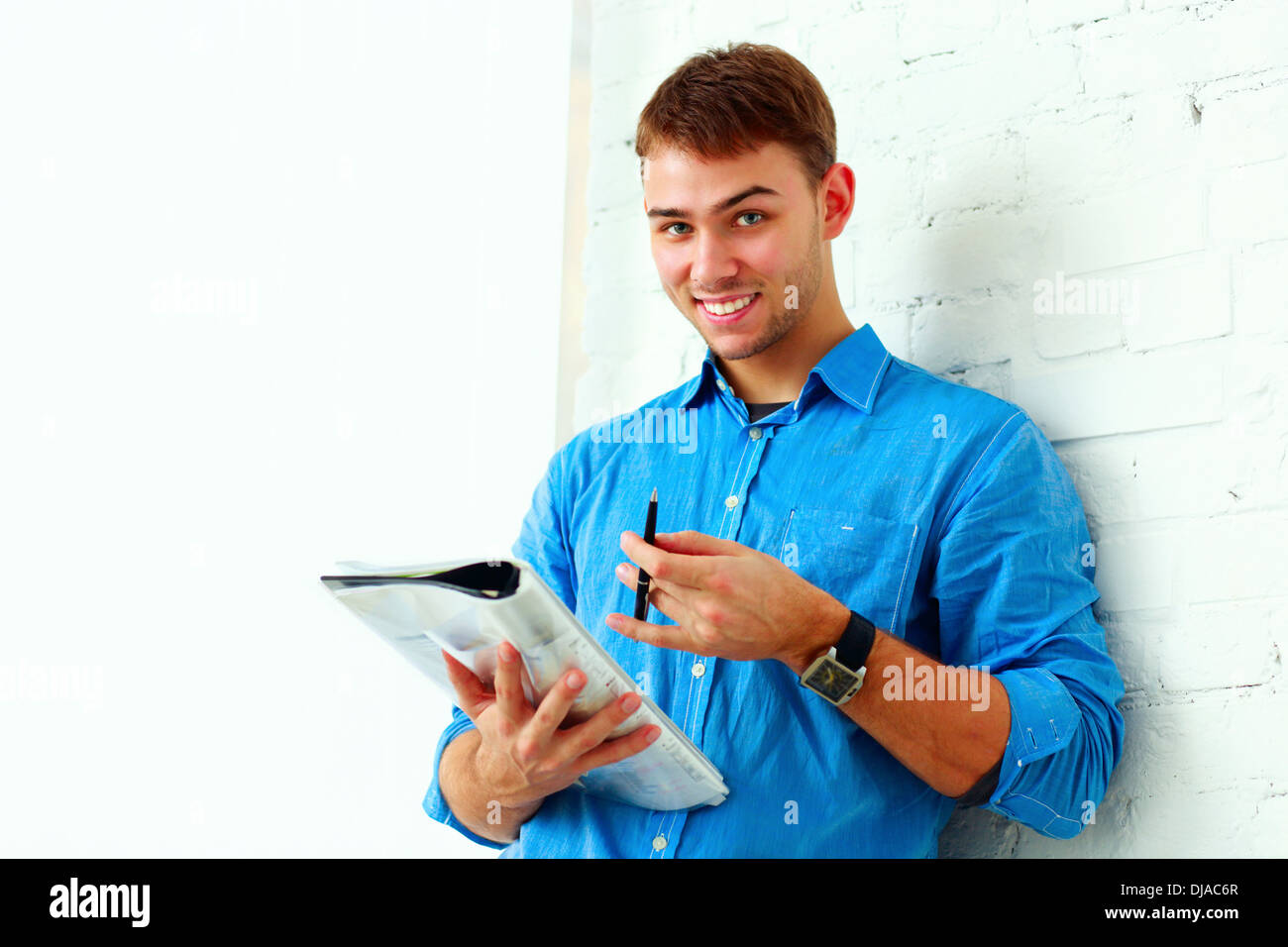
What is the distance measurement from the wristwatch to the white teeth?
44cm

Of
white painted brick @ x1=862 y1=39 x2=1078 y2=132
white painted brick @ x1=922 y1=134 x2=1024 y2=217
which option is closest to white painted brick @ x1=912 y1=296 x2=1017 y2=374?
white painted brick @ x1=922 y1=134 x2=1024 y2=217

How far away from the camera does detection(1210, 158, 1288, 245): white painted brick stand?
123 centimetres

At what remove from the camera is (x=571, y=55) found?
6.09 feet

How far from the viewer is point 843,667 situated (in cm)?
111

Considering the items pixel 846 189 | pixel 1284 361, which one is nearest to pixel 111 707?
pixel 846 189

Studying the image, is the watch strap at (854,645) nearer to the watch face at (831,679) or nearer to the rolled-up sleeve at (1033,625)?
the watch face at (831,679)

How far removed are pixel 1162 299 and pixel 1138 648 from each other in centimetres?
37

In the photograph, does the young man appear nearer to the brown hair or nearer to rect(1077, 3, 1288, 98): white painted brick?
the brown hair

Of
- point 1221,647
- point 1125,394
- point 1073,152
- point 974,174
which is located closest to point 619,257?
point 974,174

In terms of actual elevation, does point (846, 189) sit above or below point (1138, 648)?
above

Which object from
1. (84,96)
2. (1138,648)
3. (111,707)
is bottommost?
(111,707)

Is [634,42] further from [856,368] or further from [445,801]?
[445,801]

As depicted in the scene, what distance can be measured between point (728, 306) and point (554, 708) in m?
0.56
